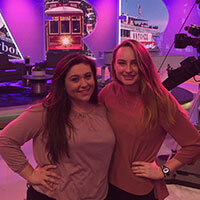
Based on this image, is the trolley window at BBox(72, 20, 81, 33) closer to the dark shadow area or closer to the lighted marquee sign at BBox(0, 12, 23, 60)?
the lighted marquee sign at BBox(0, 12, 23, 60)

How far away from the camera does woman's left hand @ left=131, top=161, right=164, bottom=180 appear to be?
1.30 metres

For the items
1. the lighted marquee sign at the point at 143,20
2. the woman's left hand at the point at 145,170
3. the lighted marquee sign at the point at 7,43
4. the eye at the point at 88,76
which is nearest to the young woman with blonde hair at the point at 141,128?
the woman's left hand at the point at 145,170

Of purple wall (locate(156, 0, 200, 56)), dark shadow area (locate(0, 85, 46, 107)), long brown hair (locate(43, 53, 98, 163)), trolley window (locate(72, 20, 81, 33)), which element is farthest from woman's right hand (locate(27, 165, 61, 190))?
trolley window (locate(72, 20, 81, 33))

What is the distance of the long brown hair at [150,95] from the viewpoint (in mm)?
1257

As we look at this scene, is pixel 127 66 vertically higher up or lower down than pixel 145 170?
higher up

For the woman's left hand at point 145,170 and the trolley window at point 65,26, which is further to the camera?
the trolley window at point 65,26

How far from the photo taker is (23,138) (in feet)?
3.96

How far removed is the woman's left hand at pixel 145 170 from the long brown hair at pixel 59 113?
0.36m

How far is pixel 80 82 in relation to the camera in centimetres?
126

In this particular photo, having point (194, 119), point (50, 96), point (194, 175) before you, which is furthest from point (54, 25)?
point (50, 96)

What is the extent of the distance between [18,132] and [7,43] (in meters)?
7.91

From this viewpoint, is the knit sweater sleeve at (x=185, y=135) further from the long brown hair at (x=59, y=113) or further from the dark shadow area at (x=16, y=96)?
the dark shadow area at (x=16, y=96)

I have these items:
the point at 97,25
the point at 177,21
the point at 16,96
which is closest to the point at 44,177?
the point at 16,96

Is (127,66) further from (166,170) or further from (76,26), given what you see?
(76,26)
